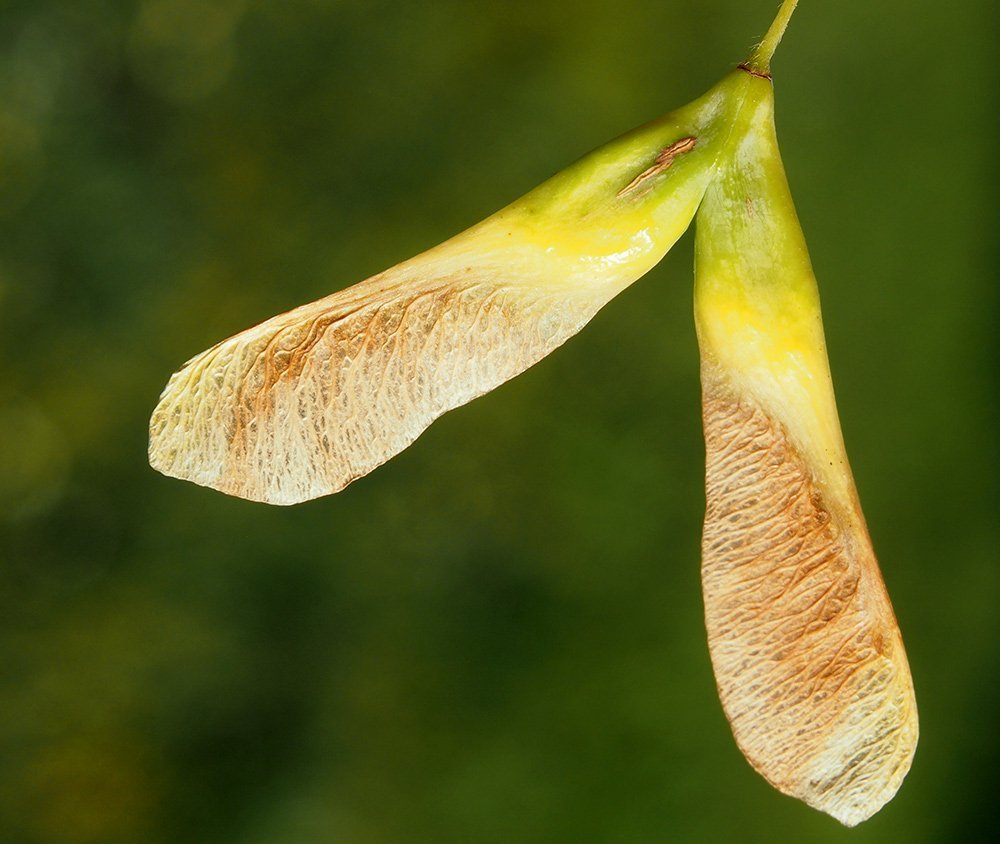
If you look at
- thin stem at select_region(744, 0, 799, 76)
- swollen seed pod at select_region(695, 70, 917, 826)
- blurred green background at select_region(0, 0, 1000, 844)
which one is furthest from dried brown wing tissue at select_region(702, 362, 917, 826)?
blurred green background at select_region(0, 0, 1000, 844)

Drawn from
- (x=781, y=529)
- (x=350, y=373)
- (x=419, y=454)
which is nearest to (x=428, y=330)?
(x=350, y=373)

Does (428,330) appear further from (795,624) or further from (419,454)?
(419,454)

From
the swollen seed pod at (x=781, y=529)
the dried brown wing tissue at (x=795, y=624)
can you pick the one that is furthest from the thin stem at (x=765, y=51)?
the dried brown wing tissue at (x=795, y=624)

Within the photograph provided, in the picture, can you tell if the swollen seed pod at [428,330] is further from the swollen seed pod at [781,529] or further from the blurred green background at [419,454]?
the blurred green background at [419,454]

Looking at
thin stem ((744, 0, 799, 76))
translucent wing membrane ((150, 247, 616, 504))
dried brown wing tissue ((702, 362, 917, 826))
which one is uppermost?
thin stem ((744, 0, 799, 76))

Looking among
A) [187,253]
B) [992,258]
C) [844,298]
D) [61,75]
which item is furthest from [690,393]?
[61,75]

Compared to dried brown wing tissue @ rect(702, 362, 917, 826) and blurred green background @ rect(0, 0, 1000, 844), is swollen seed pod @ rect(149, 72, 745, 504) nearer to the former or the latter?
dried brown wing tissue @ rect(702, 362, 917, 826)
